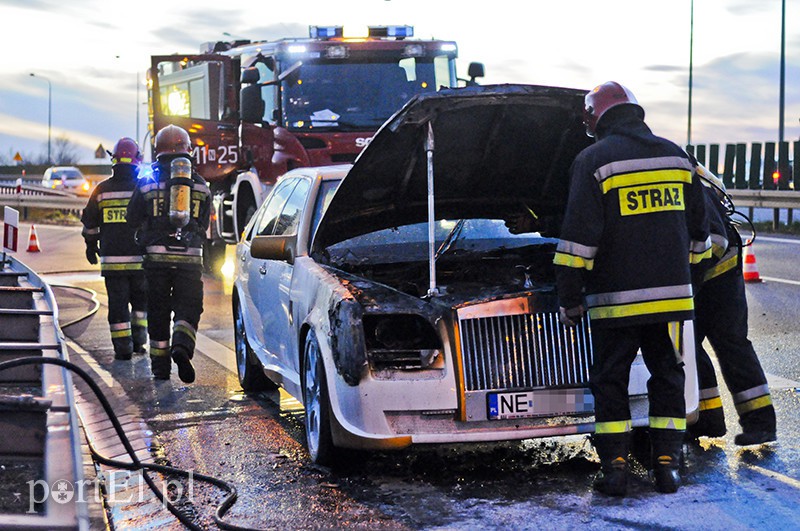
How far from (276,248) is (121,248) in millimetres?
3623

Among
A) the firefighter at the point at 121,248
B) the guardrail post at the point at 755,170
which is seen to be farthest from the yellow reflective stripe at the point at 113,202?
the guardrail post at the point at 755,170

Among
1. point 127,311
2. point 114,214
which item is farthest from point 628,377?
point 114,214

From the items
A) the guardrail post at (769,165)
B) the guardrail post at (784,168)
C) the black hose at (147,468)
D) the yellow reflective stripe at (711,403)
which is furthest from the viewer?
the guardrail post at (769,165)

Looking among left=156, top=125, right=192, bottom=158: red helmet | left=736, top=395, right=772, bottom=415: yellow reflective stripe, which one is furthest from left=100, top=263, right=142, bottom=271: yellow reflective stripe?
left=736, top=395, right=772, bottom=415: yellow reflective stripe

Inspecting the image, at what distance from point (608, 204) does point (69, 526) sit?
292 centimetres

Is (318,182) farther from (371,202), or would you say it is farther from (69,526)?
(69,526)

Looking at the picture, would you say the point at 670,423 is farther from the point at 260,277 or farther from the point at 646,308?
the point at 260,277

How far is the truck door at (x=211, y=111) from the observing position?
54.6 ft

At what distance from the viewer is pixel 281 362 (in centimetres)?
737

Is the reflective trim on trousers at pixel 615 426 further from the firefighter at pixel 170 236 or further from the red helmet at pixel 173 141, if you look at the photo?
the red helmet at pixel 173 141

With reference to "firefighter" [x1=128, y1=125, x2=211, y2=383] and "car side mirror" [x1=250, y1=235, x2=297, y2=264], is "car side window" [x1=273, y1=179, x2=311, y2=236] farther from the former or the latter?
"firefighter" [x1=128, y1=125, x2=211, y2=383]

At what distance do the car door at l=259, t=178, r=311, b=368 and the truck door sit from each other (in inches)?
349

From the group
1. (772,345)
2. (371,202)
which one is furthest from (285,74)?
(371,202)

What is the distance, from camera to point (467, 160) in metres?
7.08
